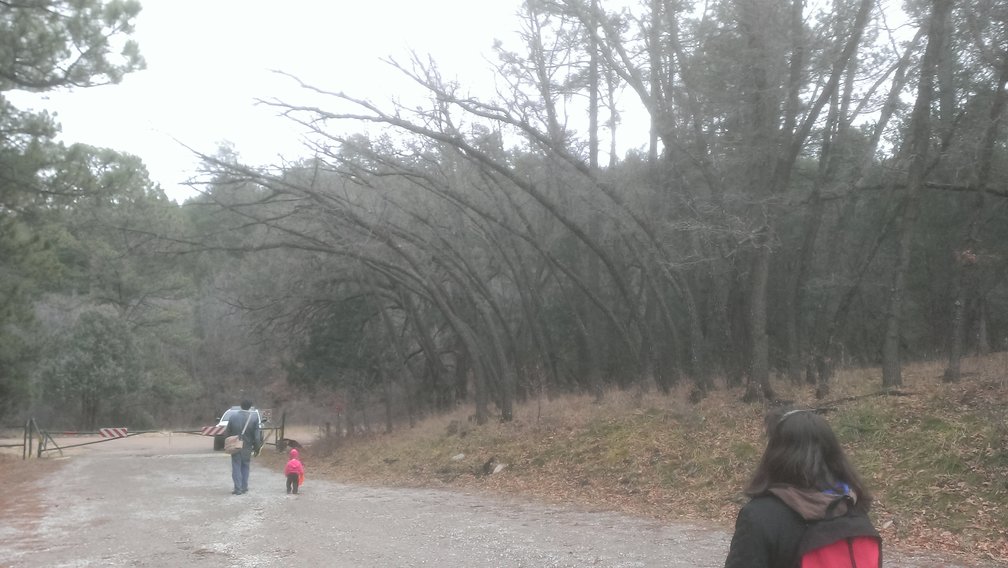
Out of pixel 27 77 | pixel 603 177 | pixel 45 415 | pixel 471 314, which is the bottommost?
Result: pixel 45 415

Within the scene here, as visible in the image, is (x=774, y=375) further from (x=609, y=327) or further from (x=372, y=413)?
(x=372, y=413)

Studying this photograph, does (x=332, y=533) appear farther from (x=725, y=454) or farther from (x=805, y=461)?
(x=805, y=461)

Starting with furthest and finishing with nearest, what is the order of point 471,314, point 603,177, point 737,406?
point 471,314
point 603,177
point 737,406

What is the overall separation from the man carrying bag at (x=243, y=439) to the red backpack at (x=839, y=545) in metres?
14.1

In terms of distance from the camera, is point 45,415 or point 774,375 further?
point 45,415

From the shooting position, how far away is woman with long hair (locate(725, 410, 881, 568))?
3.15 meters

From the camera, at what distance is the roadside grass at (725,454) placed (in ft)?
35.4

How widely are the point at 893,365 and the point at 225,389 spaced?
164 feet

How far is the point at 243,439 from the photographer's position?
16.1 metres

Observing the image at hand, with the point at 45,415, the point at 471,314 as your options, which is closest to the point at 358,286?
the point at 471,314

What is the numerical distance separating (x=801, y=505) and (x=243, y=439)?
46.4ft

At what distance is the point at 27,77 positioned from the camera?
19.5 meters

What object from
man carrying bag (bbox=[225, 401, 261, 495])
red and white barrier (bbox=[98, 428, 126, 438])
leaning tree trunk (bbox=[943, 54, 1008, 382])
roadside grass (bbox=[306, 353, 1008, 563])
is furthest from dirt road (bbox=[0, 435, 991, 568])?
red and white barrier (bbox=[98, 428, 126, 438])

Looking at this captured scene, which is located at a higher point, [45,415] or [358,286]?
[358,286]
